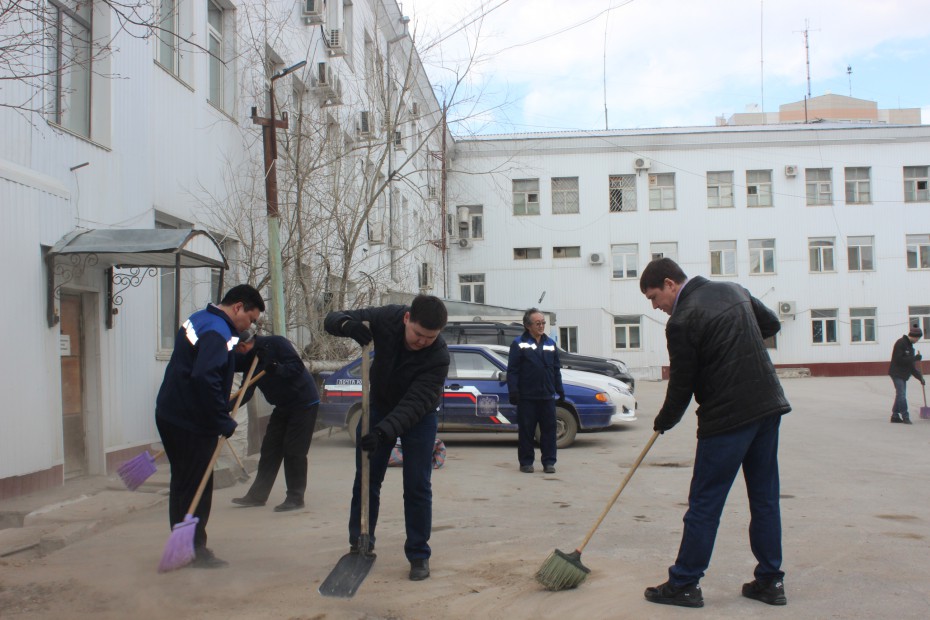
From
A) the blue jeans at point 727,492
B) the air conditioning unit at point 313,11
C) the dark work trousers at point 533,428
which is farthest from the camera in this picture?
the air conditioning unit at point 313,11

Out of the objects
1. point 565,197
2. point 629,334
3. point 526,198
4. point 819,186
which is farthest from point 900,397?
point 819,186

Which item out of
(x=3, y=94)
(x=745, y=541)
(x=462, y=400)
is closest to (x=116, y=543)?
(x=3, y=94)

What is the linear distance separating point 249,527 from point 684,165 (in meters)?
31.8

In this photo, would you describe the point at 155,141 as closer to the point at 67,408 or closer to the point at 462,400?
the point at 67,408

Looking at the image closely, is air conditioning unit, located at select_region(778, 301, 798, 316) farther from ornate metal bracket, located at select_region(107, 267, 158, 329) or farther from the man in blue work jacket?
ornate metal bracket, located at select_region(107, 267, 158, 329)

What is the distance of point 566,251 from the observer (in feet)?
117

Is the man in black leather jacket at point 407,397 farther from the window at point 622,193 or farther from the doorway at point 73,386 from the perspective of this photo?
the window at point 622,193

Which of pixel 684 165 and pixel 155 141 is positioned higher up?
pixel 684 165

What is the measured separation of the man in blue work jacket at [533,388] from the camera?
375 inches

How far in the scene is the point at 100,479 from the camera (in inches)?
346

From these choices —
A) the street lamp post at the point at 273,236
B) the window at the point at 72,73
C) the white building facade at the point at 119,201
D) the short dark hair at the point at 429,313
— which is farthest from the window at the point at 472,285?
the short dark hair at the point at 429,313

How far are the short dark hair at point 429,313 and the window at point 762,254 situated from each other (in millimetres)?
32431

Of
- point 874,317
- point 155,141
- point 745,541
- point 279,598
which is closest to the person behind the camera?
point 279,598

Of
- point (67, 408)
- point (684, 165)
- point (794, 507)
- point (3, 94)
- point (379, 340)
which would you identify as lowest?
point (794, 507)
